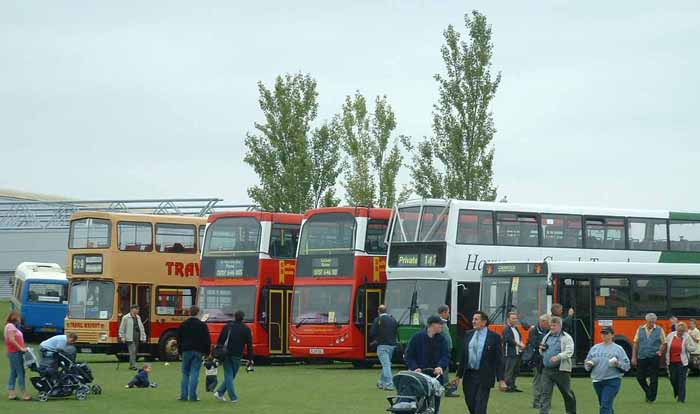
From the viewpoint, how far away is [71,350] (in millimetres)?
24234

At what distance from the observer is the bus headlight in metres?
39.7

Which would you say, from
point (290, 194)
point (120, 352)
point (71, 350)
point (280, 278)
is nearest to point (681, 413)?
point (71, 350)

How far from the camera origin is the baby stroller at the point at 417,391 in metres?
15.9

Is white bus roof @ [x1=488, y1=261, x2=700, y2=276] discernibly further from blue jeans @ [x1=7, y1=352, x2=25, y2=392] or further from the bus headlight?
blue jeans @ [x1=7, y1=352, x2=25, y2=392]

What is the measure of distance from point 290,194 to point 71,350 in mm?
31780

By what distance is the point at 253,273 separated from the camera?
125 ft

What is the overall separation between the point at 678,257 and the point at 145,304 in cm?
1606

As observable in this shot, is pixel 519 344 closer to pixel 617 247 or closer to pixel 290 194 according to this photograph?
pixel 617 247

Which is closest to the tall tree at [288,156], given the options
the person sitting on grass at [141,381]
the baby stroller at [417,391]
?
the person sitting on grass at [141,381]

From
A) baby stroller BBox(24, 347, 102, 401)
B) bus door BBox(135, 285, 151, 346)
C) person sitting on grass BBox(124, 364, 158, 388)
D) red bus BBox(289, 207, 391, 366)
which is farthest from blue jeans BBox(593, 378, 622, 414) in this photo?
bus door BBox(135, 285, 151, 346)

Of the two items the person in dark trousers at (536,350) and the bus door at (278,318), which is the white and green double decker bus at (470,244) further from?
the person in dark trousers at (536,350)

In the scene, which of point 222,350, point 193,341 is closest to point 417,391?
point 222,350

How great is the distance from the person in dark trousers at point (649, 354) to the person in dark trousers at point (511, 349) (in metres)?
2.76

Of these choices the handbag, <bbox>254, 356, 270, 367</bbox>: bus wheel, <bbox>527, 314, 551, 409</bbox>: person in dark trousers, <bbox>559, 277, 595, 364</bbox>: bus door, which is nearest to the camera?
<bbox>527, 314, 551, 409</bbox>: person in dark trousers
